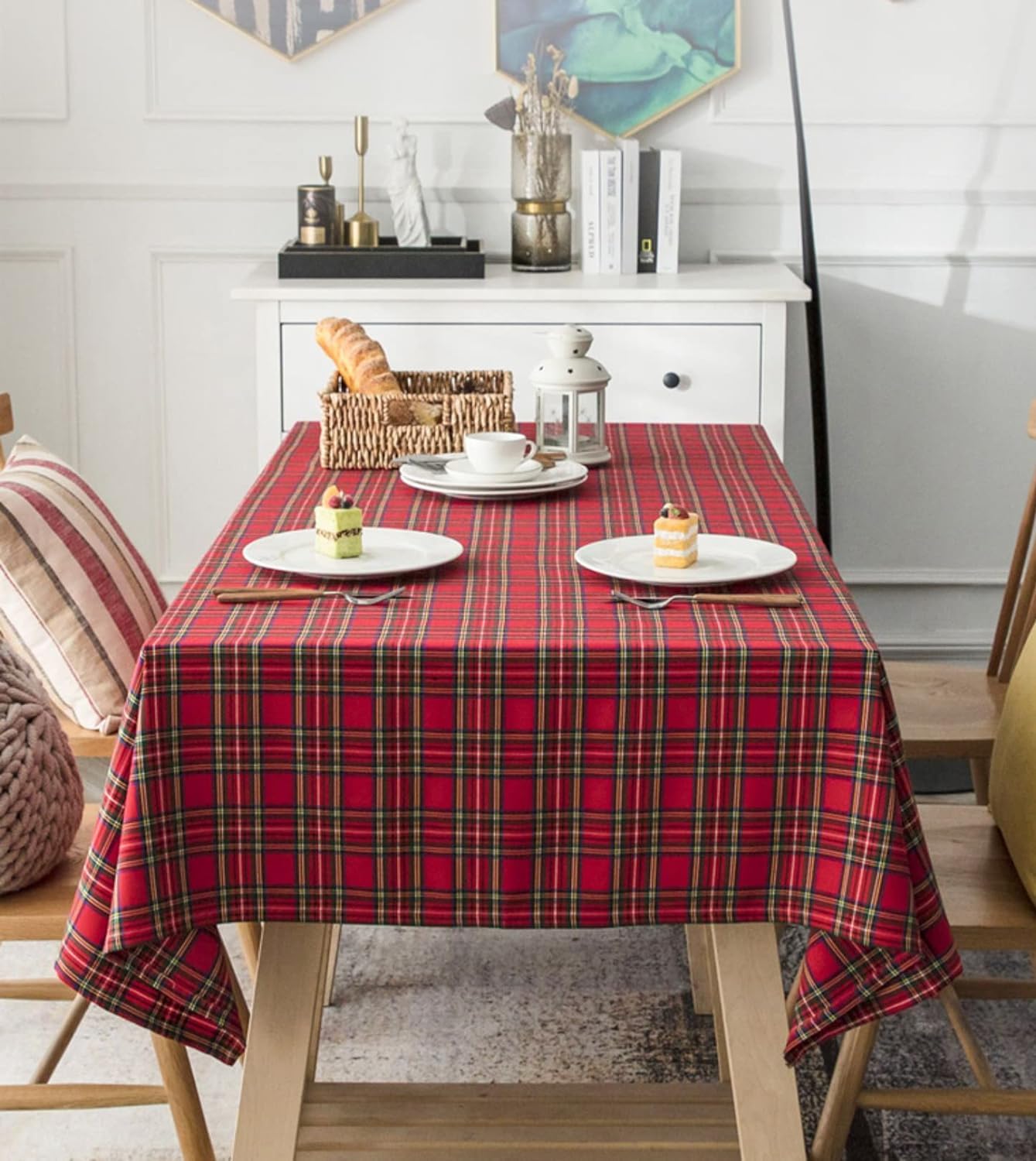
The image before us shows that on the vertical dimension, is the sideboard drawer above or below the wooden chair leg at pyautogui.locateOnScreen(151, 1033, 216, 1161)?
above

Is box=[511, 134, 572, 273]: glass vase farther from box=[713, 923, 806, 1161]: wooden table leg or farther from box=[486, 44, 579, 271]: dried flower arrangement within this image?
box=[713, 923, 806, 1161]: wooden table leg

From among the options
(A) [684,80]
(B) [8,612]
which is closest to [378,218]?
(A) [684,80]

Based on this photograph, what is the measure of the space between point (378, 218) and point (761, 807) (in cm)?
224

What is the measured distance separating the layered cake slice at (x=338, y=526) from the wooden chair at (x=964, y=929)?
0.71m

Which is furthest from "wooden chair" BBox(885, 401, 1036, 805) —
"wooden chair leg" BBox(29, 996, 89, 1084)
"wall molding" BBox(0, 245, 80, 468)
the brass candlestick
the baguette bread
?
"wall molding" BBox(0, 245, 80, 468)

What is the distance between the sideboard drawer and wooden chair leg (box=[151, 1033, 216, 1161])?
4.99ft

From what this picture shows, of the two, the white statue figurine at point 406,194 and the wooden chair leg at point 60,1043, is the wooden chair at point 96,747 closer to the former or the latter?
the wooden chair leg at point 60,1043

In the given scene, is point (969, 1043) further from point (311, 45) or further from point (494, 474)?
point (311, 45)

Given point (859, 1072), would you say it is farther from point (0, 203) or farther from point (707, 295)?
point (0, 203)

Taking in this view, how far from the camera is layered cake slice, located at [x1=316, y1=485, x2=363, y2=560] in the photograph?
1.58 meters

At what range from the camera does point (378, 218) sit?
3336mm

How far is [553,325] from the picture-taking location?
115 inches

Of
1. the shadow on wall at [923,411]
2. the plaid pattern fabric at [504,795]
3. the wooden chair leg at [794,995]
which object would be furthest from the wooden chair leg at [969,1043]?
the shadow on wall at [923,411]

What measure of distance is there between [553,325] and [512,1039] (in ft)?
4.42
